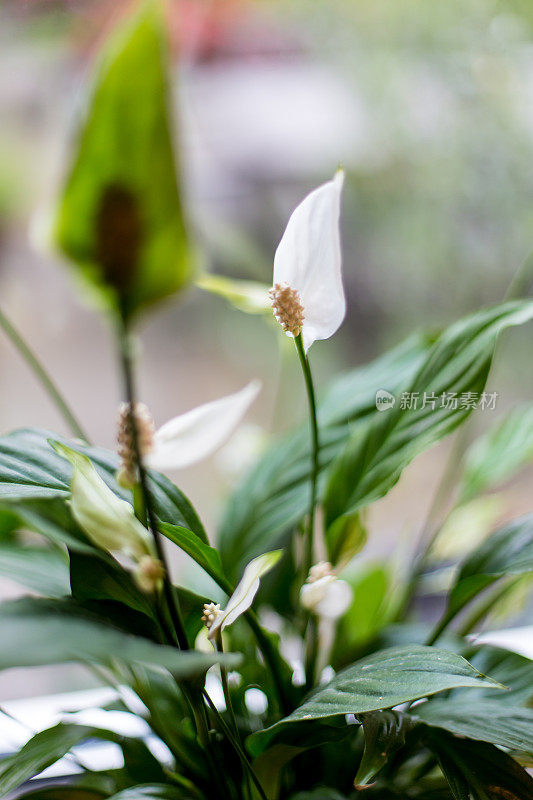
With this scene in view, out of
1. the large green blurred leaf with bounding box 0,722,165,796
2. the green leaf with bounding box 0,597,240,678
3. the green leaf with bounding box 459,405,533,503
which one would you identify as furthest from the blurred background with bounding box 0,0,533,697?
the green leaf with bounding box 0,597,240,678

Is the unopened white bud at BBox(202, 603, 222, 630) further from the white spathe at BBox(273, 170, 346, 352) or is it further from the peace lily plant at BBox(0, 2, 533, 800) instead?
the white spathe at BBox(273, 170, 346, 352)

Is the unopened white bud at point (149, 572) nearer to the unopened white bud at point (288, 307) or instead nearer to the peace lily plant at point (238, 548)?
the peace lily plant at point (238, 548)

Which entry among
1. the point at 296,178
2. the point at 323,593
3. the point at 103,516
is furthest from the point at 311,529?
the point at 296,178

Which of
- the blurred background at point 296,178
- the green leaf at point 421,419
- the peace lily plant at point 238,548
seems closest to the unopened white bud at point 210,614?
the peace lily plant at point 238,548

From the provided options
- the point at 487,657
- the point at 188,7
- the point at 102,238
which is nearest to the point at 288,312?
the point at 102,238

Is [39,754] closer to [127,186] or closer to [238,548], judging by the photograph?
[238,548]
